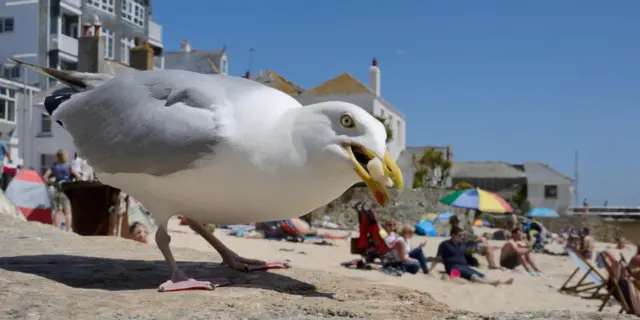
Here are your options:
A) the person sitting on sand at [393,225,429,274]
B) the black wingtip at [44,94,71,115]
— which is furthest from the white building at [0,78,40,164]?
the black wingtip at [44,94,71,115]

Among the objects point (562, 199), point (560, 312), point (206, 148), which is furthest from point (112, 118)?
point (562, 199)

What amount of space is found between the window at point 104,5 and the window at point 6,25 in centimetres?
367

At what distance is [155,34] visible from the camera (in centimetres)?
3625

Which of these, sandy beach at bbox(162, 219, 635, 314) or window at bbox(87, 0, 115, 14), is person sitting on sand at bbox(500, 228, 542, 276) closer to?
sandy beach at bbox(162, 219, 635, 314)

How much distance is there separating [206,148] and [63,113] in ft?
3.75

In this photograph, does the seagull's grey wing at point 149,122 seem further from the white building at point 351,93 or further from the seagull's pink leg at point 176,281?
the white building at point 351,93

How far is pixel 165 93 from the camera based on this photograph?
3.41 m

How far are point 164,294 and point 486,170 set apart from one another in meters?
49.7

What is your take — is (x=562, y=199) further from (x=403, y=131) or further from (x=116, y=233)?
(x=116, y=233)

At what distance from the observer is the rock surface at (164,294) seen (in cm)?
273

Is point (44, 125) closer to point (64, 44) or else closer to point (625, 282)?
point (64, 44)

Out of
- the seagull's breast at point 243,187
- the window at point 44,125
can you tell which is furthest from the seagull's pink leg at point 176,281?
the window at point 44,125

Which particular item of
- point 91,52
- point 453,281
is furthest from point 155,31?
point 453,281

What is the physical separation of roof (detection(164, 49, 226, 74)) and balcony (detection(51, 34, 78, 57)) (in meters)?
11.9
